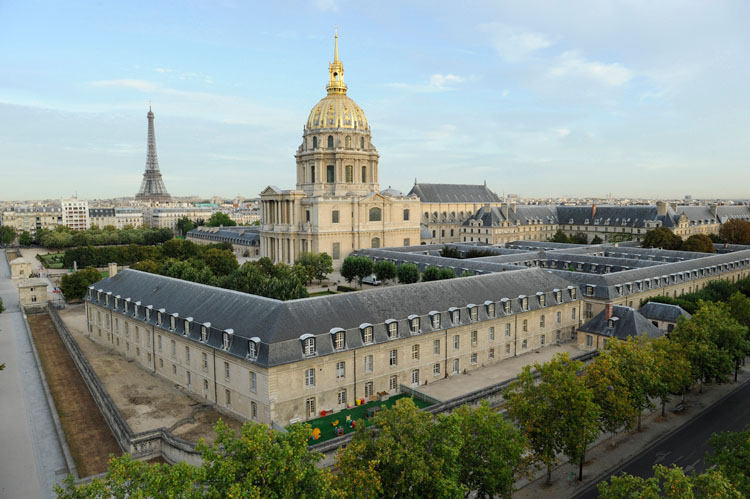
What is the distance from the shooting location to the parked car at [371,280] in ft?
261

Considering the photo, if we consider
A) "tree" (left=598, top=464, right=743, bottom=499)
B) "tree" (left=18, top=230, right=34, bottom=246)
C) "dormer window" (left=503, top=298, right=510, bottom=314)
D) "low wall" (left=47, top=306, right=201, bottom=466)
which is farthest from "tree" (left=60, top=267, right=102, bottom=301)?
"tree" (left=18, top=230, right=34, bottom=246)

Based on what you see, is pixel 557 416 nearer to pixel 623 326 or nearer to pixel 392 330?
pixel 392 330

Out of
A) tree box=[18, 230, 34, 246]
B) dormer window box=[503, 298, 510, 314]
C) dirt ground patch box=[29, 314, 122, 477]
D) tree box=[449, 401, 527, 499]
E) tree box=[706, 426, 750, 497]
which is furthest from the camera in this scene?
tree box=[18, 230, 34, 246]

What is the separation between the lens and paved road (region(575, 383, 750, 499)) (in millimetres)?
28562

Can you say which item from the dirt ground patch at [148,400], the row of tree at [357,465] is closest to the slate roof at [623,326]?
the row of tree at [357,465]

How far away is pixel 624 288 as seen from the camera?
55344 millimetres

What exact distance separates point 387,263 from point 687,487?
194 feet

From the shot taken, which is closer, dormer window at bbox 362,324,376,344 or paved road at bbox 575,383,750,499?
paved road at bbox 575,383,750,499

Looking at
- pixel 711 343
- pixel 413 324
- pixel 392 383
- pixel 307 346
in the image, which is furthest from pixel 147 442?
pixel 711 343

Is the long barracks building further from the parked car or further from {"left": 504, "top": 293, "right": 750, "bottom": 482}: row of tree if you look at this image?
the parked car

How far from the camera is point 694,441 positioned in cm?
3164

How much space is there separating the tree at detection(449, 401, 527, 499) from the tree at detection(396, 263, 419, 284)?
154 ft

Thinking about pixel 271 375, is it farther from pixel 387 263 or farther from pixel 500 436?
pixel 387 263

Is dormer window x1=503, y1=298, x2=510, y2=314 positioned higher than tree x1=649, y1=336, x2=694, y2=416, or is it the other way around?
dormer window x1=503, y1=298, x2=510, y2=314
